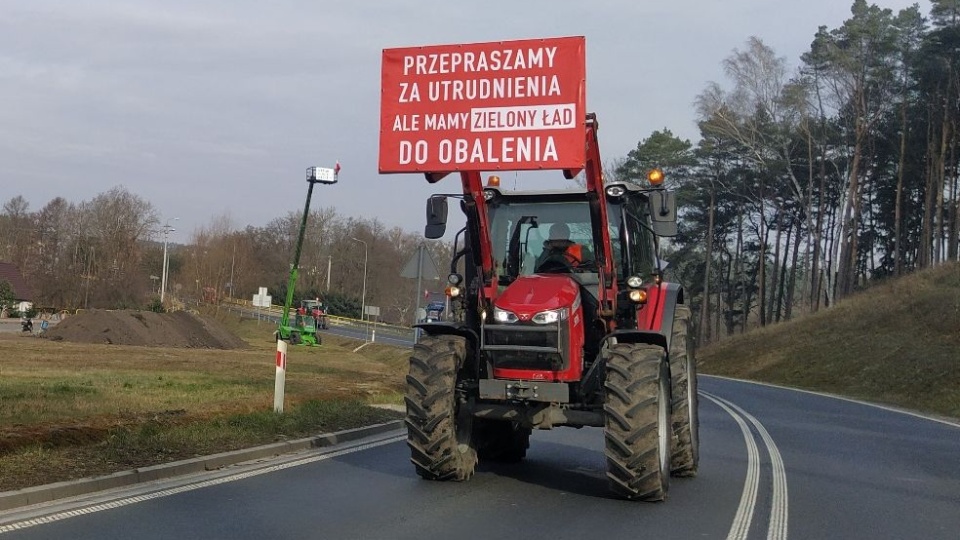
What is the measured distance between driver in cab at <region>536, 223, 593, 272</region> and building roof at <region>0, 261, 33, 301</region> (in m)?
78.5

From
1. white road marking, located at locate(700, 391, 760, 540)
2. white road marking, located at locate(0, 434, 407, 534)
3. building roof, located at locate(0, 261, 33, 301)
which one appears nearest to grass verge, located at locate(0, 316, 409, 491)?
white road marking, located at locate(0, 434, 407, 534)

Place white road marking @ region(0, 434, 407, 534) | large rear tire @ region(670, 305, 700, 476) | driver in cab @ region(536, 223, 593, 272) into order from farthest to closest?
1. large rear tire @ region(670, 305, 700, 476)
2. driver in cab @ region(536, 223, 593, 272)
3. white road marking @ region(0, 434, 407, 534)

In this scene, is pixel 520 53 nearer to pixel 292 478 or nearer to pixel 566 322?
pixel 566 322

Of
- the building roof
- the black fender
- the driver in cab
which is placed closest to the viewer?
the black fender

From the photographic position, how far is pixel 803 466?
1181 centimetres

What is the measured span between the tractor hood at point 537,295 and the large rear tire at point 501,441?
63.8 inches

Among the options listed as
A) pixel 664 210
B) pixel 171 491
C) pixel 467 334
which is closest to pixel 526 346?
pixel 467 334

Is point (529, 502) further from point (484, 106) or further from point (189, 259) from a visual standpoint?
point (189, 259)

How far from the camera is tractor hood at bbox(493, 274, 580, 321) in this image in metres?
8.67

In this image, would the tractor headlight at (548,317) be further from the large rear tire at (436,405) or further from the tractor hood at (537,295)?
→ the large rear tire at (436,405)

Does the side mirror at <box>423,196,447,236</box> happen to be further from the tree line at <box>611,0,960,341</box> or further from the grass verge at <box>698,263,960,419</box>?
the tree line at <box>611,0,960,341</box>

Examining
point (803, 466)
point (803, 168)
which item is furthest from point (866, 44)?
point (803, 466)

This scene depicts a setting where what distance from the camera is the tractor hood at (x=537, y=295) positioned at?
867 centimetres

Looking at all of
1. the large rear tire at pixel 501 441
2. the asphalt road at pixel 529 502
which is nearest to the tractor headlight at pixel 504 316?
the large rear tire at pixel 501 441
